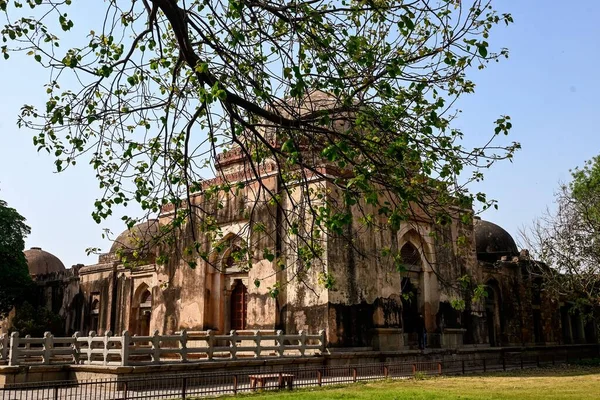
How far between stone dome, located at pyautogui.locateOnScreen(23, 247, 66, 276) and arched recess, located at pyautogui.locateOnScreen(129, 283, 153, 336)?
10.6 metres

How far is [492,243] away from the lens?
2816 cm

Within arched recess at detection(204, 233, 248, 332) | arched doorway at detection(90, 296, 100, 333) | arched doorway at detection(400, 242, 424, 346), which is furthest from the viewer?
arched doorway at detection(90, 296, 100, 333)

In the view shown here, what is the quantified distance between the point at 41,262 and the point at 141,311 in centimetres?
1221

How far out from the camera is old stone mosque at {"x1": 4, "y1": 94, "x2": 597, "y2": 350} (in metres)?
15.6

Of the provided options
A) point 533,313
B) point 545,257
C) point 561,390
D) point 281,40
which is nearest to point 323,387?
point 561,390

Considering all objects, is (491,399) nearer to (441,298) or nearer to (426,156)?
(426,156)

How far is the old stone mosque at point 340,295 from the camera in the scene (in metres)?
15.6

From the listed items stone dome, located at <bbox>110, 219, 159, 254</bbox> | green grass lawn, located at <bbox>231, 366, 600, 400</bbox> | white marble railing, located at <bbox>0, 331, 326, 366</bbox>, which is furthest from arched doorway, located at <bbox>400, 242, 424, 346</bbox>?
stone dome, located at <bbox>110, 219, 159, 254</bbox>

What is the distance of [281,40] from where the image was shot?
6902 mm

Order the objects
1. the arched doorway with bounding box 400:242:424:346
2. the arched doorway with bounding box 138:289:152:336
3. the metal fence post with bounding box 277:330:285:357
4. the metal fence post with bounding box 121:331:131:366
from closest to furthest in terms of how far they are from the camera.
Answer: the metal fence post with bounding box 121:331:131:366 < the metal fence post with bounding box 277:330:285:357 < the arched doorway with bounding box 400:242:424:346 < the arched doorway with bounding box 138:289:152:336

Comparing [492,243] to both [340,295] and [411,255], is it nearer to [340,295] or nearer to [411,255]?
[411,255]

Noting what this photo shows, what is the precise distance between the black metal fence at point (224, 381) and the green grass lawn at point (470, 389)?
1.81 feet

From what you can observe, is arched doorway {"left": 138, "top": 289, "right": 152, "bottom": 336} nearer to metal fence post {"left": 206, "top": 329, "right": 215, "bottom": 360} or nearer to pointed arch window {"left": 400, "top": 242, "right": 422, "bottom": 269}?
metal fence post {"left": 206, "top": 329, "right": 215, "bottom": 360}

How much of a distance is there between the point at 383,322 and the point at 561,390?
5119 mm
